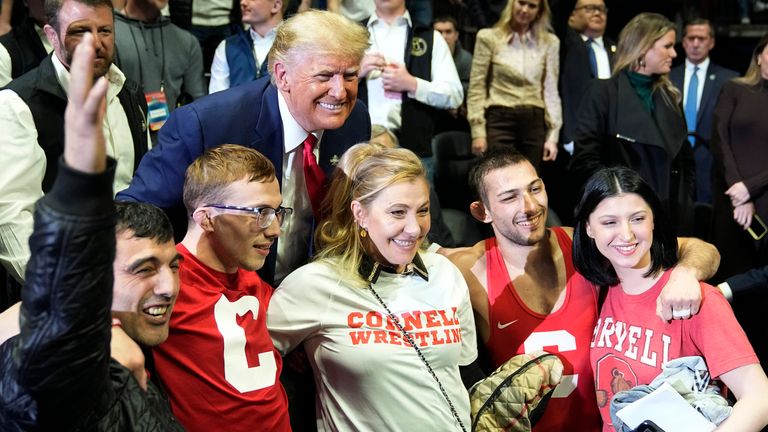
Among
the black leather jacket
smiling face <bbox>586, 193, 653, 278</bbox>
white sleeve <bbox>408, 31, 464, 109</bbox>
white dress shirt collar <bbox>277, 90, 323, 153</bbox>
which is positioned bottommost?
white sleeve <bbox>408, 31, 464, 109</bbox>

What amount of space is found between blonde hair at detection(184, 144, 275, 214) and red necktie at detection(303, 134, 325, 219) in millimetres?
402

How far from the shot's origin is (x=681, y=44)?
6945 mm

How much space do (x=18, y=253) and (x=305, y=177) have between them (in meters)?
0.92

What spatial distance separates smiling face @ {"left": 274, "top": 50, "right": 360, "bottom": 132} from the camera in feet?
9.62

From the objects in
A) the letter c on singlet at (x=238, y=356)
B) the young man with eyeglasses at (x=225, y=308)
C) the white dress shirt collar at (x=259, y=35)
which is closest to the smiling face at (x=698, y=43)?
the white dress shirt collar at (x=259, y=35)

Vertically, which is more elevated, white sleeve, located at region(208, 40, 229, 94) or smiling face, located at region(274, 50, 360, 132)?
smiling face, located at region(274, 50, 360, 132)

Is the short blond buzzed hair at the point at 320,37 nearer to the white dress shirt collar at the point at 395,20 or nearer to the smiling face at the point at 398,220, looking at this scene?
the smiling face at the point at 398,220

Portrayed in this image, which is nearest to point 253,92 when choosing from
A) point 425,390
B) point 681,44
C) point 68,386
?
point 425,390

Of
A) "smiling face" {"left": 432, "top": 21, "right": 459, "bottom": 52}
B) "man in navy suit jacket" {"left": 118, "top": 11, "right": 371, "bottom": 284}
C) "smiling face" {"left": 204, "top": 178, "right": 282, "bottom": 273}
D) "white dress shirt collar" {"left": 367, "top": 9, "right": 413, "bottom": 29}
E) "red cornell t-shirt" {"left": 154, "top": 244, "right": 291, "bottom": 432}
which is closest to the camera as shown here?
"red cornell t-shirt" {"left": 154, "top": 244, "right": 291, "bottom": 432}

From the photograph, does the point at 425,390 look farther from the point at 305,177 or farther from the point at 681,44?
the point at 681,44

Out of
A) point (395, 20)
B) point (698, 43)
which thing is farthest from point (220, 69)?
point (698, 43)

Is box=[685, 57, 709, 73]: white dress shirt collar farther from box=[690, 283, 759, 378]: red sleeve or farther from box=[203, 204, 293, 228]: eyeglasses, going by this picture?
box=[203, 204, 293, 228]: eyeglasses

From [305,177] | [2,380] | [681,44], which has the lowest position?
[681,44]

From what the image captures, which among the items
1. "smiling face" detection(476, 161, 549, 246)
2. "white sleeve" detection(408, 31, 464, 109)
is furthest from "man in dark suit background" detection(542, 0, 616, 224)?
"smiling face" detection(476, 161, 549, 246)
